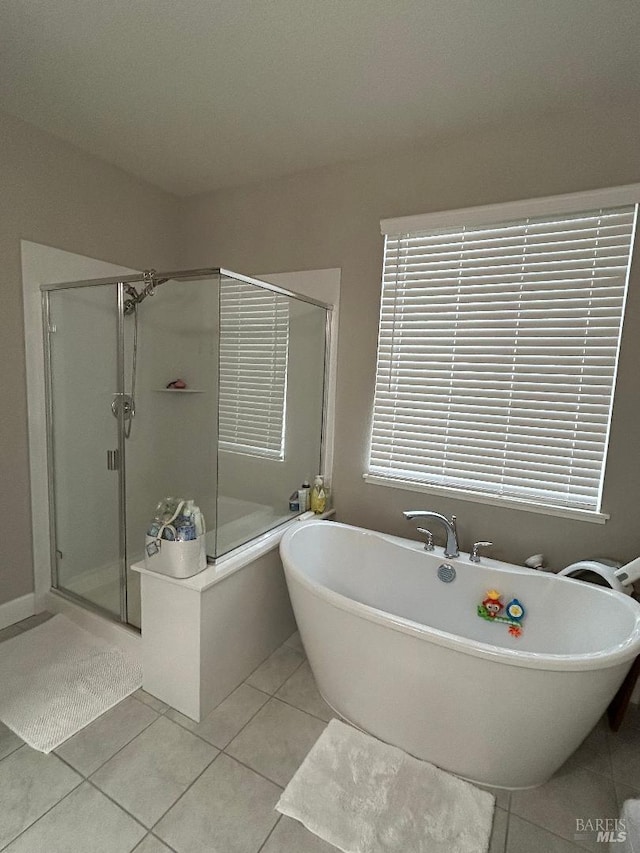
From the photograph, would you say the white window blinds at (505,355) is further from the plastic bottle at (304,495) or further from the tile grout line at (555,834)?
the tile grout line at (555,834)

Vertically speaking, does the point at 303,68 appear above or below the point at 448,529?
above

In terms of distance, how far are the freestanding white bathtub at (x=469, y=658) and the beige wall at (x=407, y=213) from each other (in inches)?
10.1

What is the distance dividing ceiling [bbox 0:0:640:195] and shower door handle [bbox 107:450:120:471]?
65.8 inches

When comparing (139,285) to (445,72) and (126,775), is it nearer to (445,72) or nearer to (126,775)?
(445,72)

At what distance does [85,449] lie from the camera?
253 cm

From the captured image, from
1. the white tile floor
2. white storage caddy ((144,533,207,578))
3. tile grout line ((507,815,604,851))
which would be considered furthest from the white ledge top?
tile grout line ((507,815,604,851))

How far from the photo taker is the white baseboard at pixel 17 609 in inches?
89.5

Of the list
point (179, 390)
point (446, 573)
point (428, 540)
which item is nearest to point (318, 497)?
point (428, 540)

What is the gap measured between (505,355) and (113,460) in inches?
86.1

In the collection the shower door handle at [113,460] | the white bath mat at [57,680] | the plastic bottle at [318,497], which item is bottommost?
the white bath mat at [57,680]

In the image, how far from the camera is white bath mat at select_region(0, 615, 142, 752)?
1702mm

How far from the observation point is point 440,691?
1.48 metres

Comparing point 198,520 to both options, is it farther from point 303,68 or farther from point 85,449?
point 303,68

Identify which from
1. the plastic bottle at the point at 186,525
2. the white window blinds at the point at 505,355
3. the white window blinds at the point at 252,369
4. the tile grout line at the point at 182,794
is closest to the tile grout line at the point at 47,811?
the tile grout line at the point at 182,794
